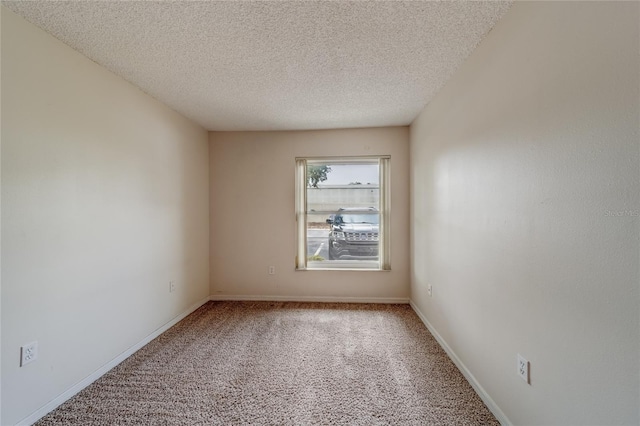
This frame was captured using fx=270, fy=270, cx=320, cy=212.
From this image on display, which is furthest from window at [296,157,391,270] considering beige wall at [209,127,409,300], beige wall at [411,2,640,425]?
beige wall at [411,2,640,425]

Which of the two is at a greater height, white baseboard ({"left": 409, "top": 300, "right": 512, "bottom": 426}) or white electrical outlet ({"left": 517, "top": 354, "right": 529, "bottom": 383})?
white electrical outlet ({"left": 517, "top": 354, "right": 529, "bottom": 383})

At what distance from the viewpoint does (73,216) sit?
1817mm

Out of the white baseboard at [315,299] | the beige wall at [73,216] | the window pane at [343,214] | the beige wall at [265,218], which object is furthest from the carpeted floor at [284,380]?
the window pane at [343,214]

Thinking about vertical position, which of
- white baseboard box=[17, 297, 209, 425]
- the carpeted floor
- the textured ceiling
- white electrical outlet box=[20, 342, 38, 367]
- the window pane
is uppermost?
the textured ceiling

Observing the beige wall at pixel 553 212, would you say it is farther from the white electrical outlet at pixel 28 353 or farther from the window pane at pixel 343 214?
the white electrical outlet at pixel 28 353

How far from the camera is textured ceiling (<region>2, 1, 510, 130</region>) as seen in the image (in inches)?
58.5

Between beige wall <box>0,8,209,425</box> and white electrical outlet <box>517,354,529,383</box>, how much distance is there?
8.88 feet

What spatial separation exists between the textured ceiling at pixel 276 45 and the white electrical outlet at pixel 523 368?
1.85m

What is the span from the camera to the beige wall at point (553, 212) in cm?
89

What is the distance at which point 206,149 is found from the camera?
3688 millimetres

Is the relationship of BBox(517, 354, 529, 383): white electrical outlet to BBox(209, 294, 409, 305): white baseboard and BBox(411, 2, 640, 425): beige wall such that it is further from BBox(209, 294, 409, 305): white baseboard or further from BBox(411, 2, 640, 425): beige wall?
BBox(209, 294, 409, 305): white baseboard

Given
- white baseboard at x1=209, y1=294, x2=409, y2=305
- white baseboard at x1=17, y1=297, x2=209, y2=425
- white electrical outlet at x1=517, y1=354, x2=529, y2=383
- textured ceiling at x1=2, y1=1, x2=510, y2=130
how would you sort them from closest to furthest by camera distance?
white electrical outlet at x1=517, y1=354, x2=529, y2=383 < textured ceiling at x1=2, y1=1, x2=510, y2=130 < white baseboard at x1=17, y1=297, x2=209, y2=425 < white baseboard at x1=209, y1=294, x2=409, y2=305

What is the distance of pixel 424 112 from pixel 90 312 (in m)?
3.44

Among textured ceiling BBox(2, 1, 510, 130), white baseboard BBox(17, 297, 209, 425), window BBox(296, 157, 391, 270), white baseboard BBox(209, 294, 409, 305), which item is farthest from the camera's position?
window BBox(296, 157, 391, 270)
